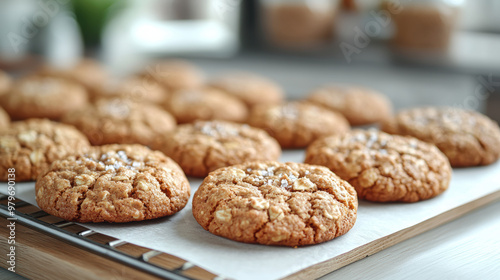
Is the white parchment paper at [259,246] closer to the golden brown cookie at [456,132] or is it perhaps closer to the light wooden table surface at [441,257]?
the light wooden table surface at [441,257]

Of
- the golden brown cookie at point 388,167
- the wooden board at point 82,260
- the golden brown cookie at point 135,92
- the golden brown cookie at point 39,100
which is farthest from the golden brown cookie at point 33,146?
the golden brown cookie at point 388,167

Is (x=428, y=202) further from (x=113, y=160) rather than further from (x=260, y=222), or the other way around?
(x=113, y=160)

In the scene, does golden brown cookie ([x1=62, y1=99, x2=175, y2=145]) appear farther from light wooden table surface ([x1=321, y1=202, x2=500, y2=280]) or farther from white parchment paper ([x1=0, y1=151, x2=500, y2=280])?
light wooden table surface ([x1=321, y1=202, x2=500, y2=280])

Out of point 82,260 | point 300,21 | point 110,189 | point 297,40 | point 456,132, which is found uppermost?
point 300,21

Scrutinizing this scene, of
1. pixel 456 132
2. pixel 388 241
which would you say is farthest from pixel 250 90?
pixel 388 241

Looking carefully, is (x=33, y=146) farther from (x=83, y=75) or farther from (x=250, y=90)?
(x=83, y=75)

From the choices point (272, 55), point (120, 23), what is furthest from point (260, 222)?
point (120, 23)

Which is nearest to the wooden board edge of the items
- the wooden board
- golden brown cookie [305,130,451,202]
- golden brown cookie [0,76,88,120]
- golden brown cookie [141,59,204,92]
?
the wooden board
